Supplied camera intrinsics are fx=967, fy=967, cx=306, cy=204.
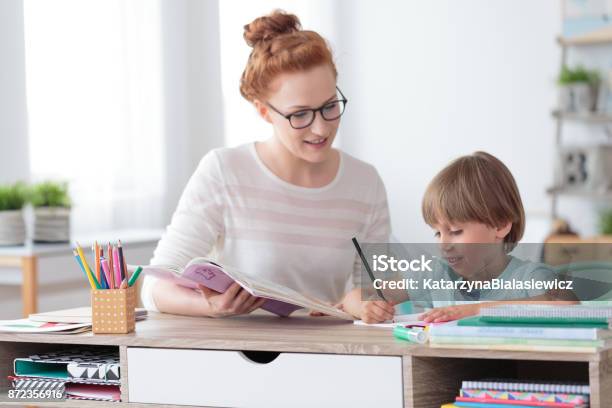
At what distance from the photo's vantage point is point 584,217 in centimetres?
499

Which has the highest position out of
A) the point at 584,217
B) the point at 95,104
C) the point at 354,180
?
the point at 95,104

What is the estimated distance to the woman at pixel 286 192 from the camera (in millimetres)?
2057

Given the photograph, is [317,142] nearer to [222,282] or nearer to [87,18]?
[222,282]

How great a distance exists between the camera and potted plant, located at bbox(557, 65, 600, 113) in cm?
474

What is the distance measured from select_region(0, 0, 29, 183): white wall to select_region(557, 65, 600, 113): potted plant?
2569 millimetres

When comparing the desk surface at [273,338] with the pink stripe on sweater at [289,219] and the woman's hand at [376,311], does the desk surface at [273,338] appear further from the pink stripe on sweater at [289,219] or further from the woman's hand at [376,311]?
the pink stripe on sweater at [289,219]

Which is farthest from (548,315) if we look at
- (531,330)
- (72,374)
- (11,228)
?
(11,228)

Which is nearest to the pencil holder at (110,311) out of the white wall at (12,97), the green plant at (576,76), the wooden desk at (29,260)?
the wooden desk at (29,260)

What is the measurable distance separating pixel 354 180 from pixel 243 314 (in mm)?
536

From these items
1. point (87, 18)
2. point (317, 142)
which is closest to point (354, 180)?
point (317, 142)

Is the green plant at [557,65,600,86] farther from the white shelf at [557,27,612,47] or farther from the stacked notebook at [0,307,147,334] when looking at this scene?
the stacked notebook at [0,307,147,334]

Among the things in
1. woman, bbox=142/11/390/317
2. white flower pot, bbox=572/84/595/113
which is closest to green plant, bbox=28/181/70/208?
woman, bbox=142/11/390/317

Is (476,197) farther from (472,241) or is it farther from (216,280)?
(216,280)

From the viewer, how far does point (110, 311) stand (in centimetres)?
163
